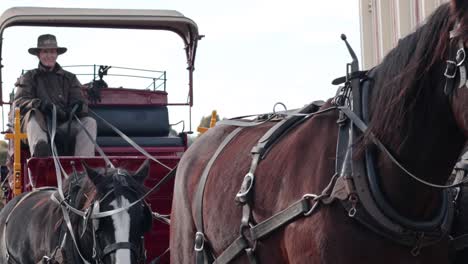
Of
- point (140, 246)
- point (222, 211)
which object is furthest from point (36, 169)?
point (222, 211)

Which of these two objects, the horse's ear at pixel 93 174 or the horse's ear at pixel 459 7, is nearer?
the horse's ear at pixel 459 7

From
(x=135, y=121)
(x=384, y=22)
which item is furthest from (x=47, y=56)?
(x=384, y=22)

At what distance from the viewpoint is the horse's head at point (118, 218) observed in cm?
564

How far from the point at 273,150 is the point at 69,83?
4210 mm

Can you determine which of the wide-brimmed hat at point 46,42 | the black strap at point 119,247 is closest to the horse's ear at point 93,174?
the black strap at point 119,247

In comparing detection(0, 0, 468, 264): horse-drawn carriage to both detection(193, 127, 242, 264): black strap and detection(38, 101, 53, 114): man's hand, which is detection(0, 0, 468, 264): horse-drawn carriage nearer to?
detection(193, 127, 242, 264): black strap

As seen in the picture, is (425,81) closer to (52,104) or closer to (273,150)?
(273,150)

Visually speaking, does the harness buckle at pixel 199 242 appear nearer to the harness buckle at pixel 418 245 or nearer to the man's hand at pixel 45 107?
the harness buckle at pixel 418 245

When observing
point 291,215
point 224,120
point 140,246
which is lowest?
point 140,246

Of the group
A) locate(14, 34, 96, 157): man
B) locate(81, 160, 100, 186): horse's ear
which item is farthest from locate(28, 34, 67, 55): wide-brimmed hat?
locate(81, 160, 100, 186): horse's ear

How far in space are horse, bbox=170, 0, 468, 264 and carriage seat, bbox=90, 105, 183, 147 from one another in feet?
14.3

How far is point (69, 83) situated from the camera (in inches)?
330

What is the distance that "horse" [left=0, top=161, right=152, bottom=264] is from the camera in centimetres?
572

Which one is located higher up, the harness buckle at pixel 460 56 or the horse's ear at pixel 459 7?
the horse's ear at pixel 459 7
